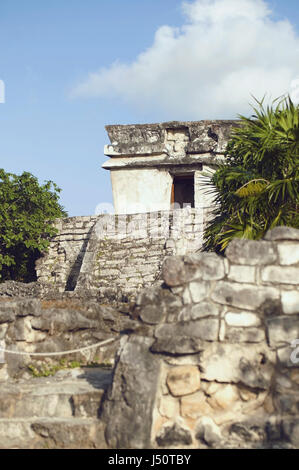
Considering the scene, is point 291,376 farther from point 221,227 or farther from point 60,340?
point 221,227

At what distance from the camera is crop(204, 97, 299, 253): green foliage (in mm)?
7297

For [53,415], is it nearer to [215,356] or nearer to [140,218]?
[215,356]

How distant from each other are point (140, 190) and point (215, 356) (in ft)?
36.9

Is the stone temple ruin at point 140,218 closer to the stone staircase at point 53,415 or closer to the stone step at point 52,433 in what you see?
the stone staircase at point 53,415

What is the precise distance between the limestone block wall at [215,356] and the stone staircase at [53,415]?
0.21 m

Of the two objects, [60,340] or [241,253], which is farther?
[60,340]

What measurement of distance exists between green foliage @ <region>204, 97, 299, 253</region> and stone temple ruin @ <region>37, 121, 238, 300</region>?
6.67 feet

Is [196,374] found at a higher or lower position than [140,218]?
lower

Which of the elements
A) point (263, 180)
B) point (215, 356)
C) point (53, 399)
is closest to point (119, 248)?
point (263, 180)

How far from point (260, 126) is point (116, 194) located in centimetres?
797

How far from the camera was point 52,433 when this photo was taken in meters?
4.59

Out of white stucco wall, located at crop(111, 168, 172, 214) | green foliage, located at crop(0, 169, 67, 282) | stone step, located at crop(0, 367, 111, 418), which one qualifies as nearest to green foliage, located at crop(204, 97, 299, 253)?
stone step, located at crop(0, 367, 111, 418)
